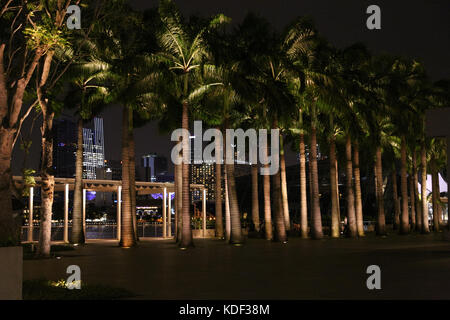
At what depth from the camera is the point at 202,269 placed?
17453 mm

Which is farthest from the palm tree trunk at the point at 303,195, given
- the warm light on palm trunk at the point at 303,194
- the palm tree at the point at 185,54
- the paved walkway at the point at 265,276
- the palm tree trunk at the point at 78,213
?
the paved walkway at the point at 265,276

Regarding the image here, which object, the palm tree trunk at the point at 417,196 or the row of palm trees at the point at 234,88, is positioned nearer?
the row of palm trees at the point at 234,88

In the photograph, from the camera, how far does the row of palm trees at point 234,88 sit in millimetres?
29062

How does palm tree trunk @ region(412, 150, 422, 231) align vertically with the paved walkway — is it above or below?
above

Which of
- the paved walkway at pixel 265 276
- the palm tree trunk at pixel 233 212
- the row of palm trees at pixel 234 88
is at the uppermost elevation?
the row of palm trees at pixel 234 88

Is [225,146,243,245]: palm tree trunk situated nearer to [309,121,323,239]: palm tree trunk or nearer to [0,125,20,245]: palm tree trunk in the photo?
[309,121,323,239]: palm tree trunk

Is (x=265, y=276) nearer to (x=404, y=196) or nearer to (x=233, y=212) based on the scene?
(x=233, y=212)

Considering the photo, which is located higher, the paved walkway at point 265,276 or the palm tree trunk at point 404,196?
the palm tree trunk at point 404,196

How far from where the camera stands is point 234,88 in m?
28.8

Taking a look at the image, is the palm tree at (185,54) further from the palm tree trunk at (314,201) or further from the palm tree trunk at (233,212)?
the palm tree trunk at (314,201)

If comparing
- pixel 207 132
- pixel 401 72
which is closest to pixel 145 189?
pixel 207 132

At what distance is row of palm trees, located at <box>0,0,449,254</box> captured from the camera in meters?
29.1

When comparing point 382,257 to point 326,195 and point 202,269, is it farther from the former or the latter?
point 326,195

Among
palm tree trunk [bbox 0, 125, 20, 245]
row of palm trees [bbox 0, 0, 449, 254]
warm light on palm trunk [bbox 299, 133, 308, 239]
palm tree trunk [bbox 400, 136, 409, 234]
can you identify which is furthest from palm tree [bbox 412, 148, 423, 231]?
palm tree trunk [bbox 0, 125, 20, 245]
